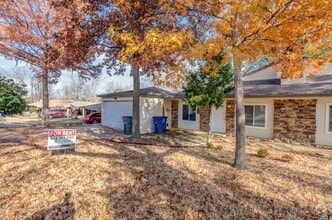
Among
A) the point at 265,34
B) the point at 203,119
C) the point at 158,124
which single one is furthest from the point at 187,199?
the point at 203,119

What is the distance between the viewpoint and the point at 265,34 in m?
6.47

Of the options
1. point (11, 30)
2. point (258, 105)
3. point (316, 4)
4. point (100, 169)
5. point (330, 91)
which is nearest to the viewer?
point (316, 4)

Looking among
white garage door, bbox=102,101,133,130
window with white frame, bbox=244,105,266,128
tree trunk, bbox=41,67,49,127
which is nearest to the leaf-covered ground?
window with white frame, bbox=244,105,266,128

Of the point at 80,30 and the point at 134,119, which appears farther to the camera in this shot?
the point at 134,119

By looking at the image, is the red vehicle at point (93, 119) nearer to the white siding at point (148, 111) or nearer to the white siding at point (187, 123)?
the white siding at point (148, 111)

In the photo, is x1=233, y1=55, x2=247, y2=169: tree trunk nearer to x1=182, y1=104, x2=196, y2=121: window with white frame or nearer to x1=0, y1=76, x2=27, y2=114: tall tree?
x1=182, y1=104, x2=196, y2=121: window with white frame

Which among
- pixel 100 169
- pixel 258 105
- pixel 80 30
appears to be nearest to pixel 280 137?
pixel 258 105

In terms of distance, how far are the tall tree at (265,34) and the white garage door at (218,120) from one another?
690cm

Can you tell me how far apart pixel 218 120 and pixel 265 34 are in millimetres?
8801

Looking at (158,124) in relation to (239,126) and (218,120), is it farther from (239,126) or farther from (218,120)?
(239,126)

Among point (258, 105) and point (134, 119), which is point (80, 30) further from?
point (258, 105)

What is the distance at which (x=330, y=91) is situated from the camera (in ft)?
32.3

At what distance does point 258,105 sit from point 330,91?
142 inches

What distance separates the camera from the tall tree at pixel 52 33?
10039 millimetres
